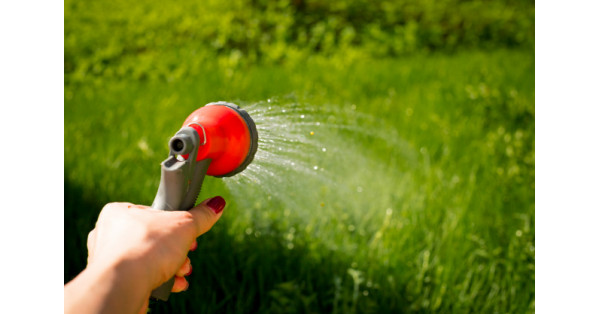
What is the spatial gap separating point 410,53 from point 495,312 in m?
4.52

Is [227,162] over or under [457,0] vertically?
under

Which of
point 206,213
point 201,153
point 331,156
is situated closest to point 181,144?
point 201,153

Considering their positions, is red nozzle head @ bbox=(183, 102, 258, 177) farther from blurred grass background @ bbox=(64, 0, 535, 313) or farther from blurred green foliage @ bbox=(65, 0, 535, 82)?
blurred green foliage @ bbox=(65, 0, 535, 82)

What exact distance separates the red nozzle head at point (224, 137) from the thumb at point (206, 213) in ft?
0.29

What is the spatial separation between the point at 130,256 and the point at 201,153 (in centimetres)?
28

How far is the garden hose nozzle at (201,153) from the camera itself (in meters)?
1.05

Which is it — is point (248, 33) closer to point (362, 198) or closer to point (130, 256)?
point (362, 198)

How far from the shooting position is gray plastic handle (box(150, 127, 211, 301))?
3.42ft

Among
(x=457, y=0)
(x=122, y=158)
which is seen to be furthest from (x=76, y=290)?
(x=457, y=0)

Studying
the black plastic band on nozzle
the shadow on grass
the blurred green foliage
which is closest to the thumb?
the black plastic band on nozzle

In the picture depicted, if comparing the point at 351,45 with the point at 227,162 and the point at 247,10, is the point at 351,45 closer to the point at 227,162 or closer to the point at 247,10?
the point at 247,10

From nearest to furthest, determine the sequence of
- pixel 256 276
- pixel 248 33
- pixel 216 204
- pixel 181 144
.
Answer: pixel 181 144, pixel 216 204, pixel 256 276, pixel 248 33

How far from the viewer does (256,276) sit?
6.23 ft

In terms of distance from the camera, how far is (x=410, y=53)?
5926 mm
